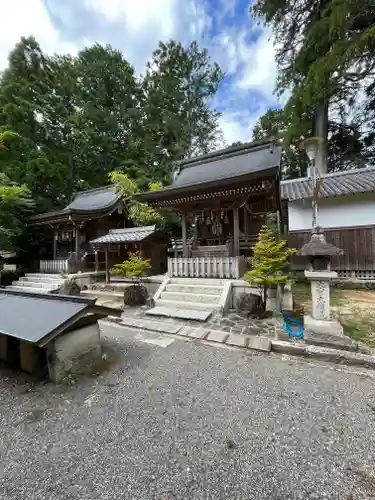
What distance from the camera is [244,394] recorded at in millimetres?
2494

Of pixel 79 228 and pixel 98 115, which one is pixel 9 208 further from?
pixel 98 115

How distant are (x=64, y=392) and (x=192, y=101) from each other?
76.8 ft

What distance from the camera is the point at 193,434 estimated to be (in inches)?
76.7

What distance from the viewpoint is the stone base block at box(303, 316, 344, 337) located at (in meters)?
3.55

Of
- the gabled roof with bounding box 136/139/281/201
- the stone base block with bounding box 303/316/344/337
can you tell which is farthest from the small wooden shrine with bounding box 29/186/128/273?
the stone base block with bounding box 303/316/344/337

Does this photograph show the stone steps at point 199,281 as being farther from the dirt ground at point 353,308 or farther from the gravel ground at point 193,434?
the gravel ground at point 193,434

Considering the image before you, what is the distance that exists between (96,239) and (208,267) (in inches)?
235

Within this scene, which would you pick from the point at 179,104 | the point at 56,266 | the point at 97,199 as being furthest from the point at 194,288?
the point at 179,104

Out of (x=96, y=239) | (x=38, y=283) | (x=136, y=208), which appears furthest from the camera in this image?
(x=136, y=208)

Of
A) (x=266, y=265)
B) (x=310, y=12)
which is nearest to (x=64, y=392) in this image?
(x=266, y=265)

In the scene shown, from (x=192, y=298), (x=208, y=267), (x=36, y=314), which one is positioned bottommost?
(x=192, y=298)

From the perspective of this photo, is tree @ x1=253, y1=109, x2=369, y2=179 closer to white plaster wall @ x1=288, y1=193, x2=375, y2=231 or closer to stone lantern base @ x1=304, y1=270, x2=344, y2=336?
white plaster wall @ x1=288, y1=193, x2=375, y2=231

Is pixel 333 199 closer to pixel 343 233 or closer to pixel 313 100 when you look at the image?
pixel 343 233

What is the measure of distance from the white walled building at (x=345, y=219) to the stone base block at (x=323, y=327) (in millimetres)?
5884
